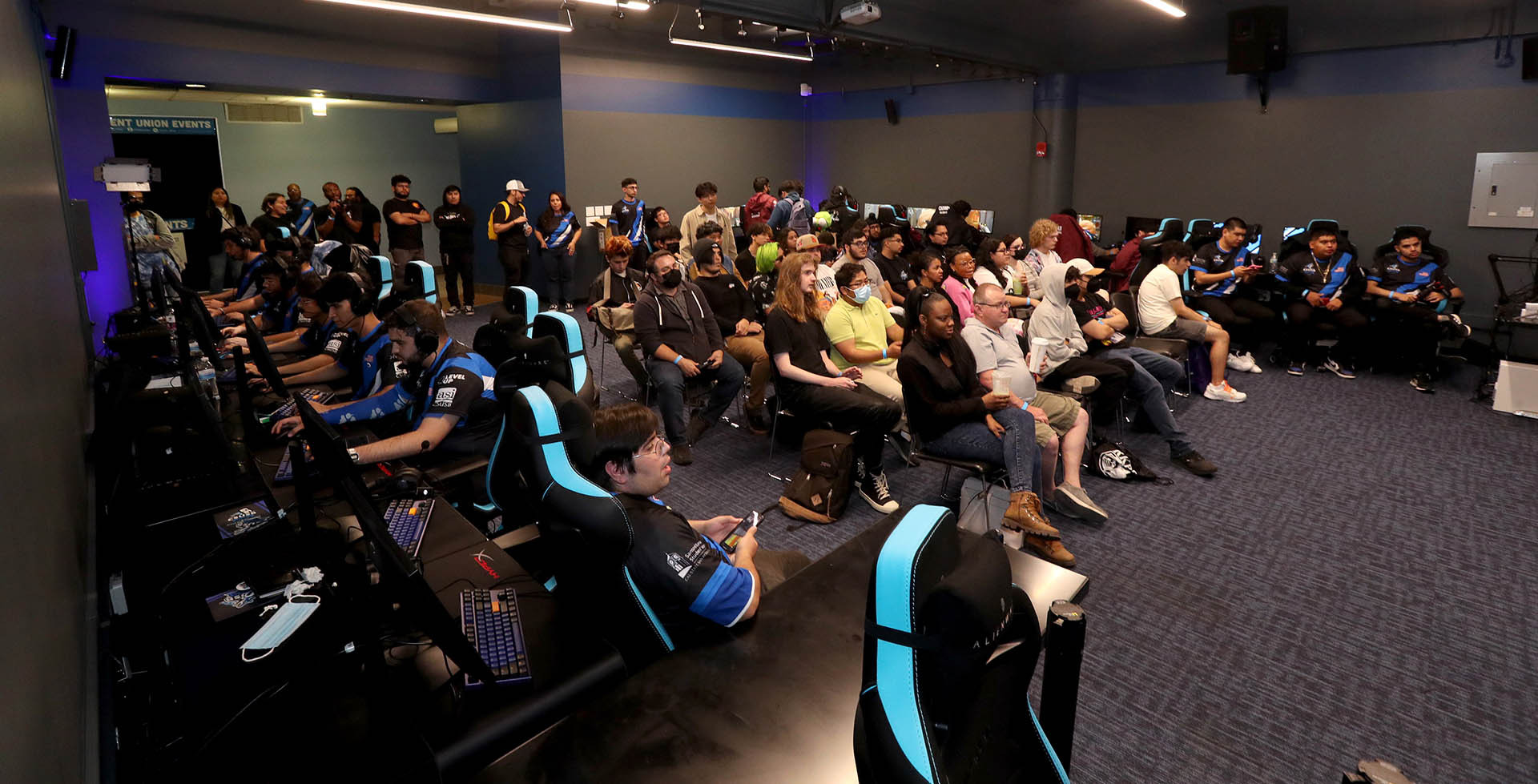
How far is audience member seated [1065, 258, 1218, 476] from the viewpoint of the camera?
5.18m

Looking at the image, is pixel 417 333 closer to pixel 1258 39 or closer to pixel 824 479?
pixel 824 479

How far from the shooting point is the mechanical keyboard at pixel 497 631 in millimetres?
1893

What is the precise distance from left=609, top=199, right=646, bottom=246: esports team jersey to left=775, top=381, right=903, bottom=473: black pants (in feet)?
20.5

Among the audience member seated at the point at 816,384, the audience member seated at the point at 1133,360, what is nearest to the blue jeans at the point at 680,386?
the audience member seated at the point at 816,384

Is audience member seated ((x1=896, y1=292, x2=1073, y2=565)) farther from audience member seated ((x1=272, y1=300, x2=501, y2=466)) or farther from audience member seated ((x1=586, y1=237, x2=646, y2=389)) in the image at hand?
audience member seated ((x1=586, y1=237, x2=646, y2=389))

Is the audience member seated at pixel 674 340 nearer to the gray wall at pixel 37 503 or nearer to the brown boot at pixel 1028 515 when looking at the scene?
the brown boot at pixel 1028 515

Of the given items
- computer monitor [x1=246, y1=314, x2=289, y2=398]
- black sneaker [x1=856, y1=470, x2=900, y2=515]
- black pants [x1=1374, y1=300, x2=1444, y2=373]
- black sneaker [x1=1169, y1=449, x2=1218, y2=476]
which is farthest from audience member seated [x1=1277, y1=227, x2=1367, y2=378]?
computer monitor [x1=246, y1=314, x2=289, y2=398]

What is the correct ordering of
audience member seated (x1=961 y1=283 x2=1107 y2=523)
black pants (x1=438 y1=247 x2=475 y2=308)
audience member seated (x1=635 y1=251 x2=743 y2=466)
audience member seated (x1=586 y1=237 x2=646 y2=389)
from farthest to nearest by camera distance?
1. black pants (x1=438 y1=247 x2=475 y2=308)
2. audience member seated (x1=586 y1=237 x2=646 y2=389)
3. audience member seated (x1=635 y1=251 x2=743 y2=466)
4. audience member seated (x1=961 y1=283 x2=1107 y2=523)

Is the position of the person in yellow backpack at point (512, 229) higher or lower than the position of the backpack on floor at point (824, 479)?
higher

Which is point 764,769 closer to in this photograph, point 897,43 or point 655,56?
point 897,43

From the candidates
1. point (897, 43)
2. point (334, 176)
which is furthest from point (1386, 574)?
point (334, 176)

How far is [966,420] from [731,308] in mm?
2536

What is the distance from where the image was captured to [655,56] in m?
11.6

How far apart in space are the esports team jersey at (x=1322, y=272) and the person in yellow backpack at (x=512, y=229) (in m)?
8.37
